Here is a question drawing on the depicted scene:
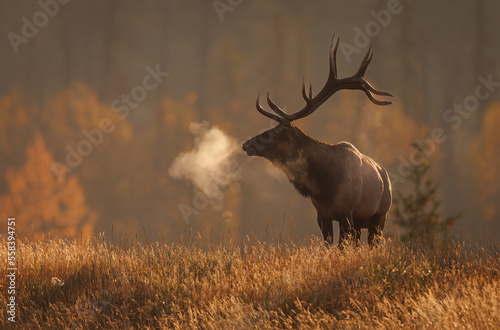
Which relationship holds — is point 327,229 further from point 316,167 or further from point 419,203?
point 419,203

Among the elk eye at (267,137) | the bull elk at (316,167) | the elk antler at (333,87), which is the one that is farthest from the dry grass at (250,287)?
the elk antler at (333,87)

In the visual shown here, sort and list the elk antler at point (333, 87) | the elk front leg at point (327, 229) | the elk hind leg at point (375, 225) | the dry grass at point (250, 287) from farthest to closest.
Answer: the elk hind leg at point (375, 225), the elk antler at point (333, 87), the elk front leg at point (327, 229), the dry grass at point (250, 287)

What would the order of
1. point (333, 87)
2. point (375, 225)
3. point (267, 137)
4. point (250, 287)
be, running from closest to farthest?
point (250, 287) < point (267, 137) < point (333, 87) < point (375, 225)

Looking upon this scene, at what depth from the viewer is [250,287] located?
17.9 feet

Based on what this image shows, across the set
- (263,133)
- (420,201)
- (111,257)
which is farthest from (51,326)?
(420,201)

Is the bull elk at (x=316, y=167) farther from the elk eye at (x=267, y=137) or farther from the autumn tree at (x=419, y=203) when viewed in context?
the autumn tree at (x=419, y=203)

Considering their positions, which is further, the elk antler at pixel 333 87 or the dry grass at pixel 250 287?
the elk antler at pixel 333 87

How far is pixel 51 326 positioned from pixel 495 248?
17.4 feet

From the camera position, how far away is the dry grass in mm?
4535

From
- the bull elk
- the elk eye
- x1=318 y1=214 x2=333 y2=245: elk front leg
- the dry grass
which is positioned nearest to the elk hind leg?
the bull elk

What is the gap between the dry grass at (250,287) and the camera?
4.54 meters

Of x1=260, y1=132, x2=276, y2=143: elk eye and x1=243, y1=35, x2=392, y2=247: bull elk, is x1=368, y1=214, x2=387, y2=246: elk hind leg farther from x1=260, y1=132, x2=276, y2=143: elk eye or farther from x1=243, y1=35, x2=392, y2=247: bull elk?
x1=260, y1=132, x2=276, y2=143: elk eye

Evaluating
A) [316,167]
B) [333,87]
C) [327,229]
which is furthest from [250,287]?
[333,87]

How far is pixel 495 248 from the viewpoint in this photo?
6562 mm
